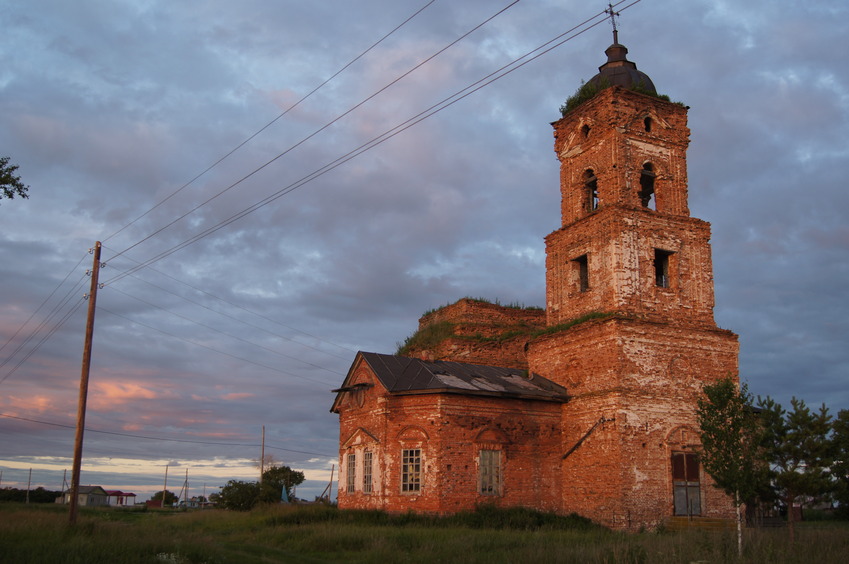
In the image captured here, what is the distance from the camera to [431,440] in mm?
22609

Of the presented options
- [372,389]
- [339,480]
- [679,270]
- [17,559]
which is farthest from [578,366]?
[17,559]

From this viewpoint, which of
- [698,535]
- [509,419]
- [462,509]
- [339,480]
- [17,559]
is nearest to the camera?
[17,559]

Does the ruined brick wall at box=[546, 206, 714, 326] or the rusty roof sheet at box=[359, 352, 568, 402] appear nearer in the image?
the rusty roof sheet at box=[359, 352, 568, 402]

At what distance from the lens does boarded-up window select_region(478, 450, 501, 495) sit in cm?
2277

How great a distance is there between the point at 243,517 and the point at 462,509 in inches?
334

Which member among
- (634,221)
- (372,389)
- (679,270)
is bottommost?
(372,389)

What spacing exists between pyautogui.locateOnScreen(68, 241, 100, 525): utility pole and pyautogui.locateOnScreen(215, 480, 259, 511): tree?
18106mm

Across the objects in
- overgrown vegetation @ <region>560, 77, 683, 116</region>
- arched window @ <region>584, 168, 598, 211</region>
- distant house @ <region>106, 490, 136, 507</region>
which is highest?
overgrown vegetation @ <region>560, 77, 683, 116</region>

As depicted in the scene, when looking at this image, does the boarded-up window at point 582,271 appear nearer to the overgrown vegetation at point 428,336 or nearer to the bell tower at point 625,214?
the bell tower at point 625,214

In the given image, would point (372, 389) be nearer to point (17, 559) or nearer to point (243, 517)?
point (243, 517)

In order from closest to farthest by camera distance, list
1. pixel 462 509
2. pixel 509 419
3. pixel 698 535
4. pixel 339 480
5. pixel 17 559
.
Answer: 1. pixel 17 559
2. pixel 698 535
3. pixel 462 509
4. pixel 509 419
5. pixel 339 480

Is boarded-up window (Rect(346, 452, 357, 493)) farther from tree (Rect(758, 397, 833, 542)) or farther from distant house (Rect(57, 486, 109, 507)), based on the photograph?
distant house (Rect(57, 486, 109, 507))

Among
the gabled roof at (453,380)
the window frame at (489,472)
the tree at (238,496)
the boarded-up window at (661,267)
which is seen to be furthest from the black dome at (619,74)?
the tree at (238,496)

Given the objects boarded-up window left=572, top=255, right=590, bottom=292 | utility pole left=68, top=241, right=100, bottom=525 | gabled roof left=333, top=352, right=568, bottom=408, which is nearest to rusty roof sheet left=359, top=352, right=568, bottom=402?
gabled roof left=333, top=352, right=568, bottom=408
